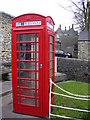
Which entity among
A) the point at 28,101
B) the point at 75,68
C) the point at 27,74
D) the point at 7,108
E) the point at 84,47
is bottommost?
the point at 7,108

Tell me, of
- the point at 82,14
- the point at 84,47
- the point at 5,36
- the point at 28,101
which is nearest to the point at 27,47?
the point at 28,101

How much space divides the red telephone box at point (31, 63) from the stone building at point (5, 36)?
404 centimetres

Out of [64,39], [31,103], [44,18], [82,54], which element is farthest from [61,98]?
[64,39]

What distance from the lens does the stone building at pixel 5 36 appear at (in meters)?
7.41

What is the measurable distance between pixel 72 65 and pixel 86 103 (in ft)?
17.9

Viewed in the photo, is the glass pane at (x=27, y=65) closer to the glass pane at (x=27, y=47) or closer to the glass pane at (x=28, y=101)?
the glass pane at (x=27, y=47)

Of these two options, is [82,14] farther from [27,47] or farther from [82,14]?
[27,47]

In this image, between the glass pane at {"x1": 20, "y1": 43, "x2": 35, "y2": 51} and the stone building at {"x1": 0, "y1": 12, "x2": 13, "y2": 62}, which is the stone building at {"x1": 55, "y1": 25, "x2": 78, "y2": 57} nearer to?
the stone building at {"x1": 0, "y1": 12, "x2": 13, "y2": 62}

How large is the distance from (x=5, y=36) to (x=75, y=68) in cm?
498

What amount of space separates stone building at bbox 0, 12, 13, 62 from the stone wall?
3.95 meters

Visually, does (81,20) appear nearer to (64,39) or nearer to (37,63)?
(64,39)

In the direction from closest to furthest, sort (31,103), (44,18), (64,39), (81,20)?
(44,18), (31,103), (81,20), (64,39)

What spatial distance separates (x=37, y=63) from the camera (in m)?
3.50

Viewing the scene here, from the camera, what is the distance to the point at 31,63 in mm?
3588
